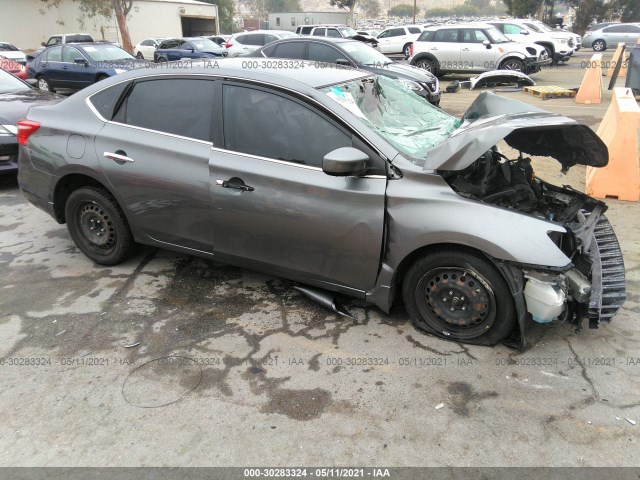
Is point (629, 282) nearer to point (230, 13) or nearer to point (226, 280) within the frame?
point (226, 280)

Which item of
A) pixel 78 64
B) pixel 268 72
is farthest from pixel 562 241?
pixel 78 64

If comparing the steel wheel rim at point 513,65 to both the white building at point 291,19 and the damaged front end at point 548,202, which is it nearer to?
the damaged front end at point 548,202

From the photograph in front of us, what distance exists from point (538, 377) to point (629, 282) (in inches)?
61.9

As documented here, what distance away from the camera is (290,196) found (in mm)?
3221

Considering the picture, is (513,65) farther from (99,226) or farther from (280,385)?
(280,385)

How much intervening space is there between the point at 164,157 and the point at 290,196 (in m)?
1.09

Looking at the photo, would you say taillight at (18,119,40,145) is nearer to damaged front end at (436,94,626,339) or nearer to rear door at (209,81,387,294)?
rear door at (209,81,387,294)

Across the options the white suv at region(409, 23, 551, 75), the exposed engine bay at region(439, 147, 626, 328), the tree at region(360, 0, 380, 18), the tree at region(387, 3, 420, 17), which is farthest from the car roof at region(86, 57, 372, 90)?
the tree at region(360, 0, 380, 18)

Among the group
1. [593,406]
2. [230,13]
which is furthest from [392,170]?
[230,13]

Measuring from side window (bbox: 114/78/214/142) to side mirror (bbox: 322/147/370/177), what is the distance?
105 centimetres

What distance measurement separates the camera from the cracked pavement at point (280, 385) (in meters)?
2.42

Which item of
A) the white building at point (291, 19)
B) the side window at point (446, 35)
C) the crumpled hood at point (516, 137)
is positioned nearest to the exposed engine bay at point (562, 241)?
the crumpled hood at point (516, 137)

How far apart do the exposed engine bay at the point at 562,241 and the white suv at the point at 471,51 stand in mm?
13949

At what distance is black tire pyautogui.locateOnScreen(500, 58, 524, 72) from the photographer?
15836 mm
